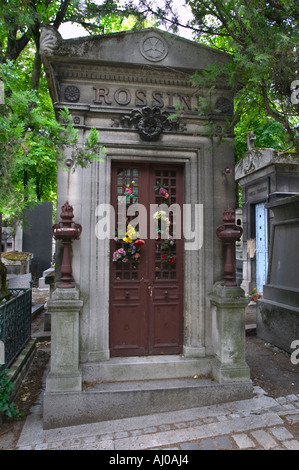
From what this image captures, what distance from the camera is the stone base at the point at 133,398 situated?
13.2 ft

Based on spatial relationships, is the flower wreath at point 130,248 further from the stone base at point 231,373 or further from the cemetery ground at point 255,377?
the cemetery ground at point 255,377

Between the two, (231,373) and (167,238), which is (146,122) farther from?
(231,373)

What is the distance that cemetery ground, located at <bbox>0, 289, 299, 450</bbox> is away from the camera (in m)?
3.84

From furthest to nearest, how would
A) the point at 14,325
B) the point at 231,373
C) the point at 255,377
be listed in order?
the point at 14,325
the point at 255,377
the point at 231,373

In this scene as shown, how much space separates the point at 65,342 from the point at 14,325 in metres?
1.66

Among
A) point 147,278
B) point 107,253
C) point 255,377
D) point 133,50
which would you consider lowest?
point 255,377

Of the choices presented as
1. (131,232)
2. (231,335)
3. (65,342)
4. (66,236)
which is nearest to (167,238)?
(131,232)

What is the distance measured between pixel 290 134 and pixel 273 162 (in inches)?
288

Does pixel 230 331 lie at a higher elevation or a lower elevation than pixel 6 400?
higher

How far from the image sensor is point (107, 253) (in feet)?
15.4

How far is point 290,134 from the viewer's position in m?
4.34

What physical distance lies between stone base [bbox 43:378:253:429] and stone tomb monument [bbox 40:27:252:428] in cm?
2

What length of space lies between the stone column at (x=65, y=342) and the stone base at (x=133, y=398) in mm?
170

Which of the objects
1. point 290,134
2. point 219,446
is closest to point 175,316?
point 219,446
